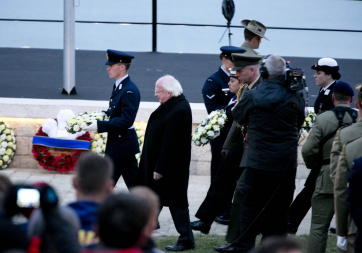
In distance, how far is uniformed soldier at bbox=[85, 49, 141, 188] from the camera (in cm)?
622

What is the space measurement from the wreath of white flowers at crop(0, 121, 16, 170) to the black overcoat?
364 centimetres

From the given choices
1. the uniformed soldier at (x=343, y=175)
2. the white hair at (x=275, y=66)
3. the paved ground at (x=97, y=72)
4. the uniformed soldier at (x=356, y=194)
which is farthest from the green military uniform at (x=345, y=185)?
the paved ground at (x=97, y=72)

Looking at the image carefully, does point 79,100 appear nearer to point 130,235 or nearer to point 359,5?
point 130,235

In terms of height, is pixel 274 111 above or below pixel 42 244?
above

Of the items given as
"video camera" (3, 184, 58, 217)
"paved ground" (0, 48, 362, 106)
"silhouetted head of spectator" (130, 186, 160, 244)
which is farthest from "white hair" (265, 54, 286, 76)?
"paved ground" (0, 48, 362, 106)

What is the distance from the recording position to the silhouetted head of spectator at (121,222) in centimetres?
236

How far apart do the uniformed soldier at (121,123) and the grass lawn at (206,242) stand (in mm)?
799

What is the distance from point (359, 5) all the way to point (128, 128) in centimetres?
1262

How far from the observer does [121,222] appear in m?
2.36

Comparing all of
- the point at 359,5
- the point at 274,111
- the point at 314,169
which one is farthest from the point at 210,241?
the point at 359,5

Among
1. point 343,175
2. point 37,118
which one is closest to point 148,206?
point 343,175

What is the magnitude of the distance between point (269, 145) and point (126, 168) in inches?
84.5

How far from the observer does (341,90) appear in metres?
5.01

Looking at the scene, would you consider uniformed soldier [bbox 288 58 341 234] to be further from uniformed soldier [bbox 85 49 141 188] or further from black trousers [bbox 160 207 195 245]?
uniformed soldier [bbox 85 49 141 188]
